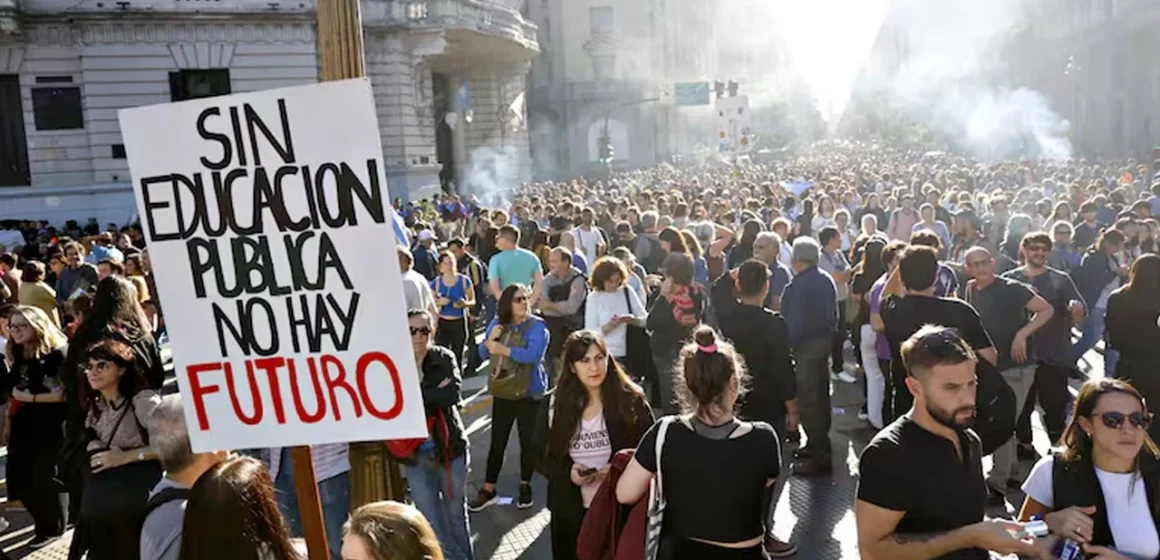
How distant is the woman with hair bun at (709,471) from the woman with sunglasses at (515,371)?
2.80m

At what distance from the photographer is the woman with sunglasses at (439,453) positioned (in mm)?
5121

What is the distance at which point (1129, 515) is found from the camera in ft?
10.7

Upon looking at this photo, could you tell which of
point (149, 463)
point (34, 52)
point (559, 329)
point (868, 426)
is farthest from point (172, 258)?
point (34, 52)

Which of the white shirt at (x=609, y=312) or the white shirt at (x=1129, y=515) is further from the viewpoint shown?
the white shirt at (x=609, y=312)

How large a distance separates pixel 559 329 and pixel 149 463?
14.7ft

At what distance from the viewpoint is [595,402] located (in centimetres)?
475

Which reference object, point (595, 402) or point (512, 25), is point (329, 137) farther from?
point (512, 25)

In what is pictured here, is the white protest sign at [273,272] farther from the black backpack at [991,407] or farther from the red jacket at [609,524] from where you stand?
the black backpack at [991,407]

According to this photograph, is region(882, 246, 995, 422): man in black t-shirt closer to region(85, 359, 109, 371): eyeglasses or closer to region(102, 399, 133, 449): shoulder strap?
region(102, 399, 133, 449): shoulder strap

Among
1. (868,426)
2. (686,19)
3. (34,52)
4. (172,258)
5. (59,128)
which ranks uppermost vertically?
(686,19)

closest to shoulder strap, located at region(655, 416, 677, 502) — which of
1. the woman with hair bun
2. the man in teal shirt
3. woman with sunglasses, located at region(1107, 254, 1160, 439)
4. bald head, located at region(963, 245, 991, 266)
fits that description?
the woman with hair bun

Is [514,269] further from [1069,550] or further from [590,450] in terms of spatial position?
[1069,550]

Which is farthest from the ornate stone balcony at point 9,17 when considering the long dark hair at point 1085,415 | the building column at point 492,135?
the long dark hair at point 1085,415

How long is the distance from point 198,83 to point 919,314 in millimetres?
30977
